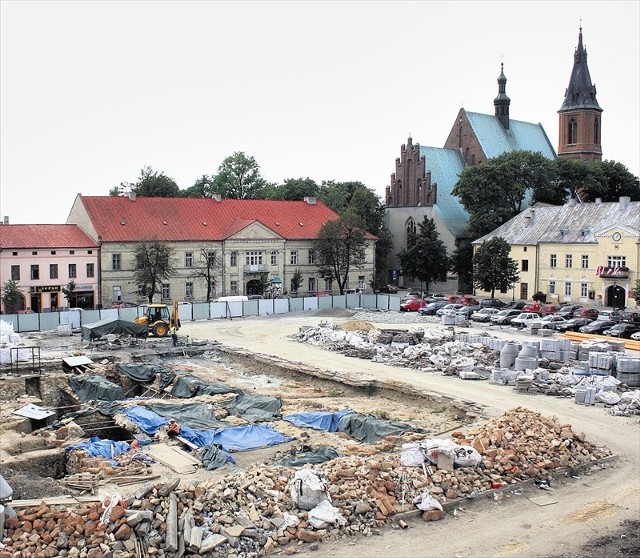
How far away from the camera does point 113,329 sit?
134 feet

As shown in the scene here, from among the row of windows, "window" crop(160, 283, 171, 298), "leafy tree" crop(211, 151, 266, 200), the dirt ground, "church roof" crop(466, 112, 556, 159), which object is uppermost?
"church roof" crop(466, 112, 556, 159)

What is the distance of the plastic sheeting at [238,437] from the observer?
21500 millimetres

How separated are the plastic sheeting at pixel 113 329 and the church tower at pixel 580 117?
6036cm

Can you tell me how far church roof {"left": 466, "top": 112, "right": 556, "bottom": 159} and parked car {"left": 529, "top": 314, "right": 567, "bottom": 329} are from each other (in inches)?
1345

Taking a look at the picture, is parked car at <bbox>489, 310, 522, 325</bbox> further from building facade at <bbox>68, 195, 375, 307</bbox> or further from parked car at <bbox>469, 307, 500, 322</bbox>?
building facade at <bbox>68, 195, 375, 307</bbox>

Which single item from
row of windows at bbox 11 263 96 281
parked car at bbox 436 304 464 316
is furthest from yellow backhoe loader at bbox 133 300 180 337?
parked car at bbox 436 304 464 316

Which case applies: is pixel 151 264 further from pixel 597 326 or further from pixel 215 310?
pixel 597 326

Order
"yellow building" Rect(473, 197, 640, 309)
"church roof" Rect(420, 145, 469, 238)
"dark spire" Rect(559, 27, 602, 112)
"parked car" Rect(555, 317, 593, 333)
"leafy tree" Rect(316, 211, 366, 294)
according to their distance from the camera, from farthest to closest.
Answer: "dark spire" Rect(559, 27, 602, 112), "church roof" Rect(420, 145, 469, 238), "leafy tree" Rect(316, 211, 366, 294), "yellow building" Rect(473, 197, 640, 309), "parked car" Rect(555, 317, 593, 333)

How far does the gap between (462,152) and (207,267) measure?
3447 cm

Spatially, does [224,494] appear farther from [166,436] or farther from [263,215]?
[263,215]

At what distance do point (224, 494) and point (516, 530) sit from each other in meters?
6.17

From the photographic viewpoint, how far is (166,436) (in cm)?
2222

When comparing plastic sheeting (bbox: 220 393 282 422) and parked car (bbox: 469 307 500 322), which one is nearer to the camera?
plastic sheeting (bbox: 220 393 282 422)

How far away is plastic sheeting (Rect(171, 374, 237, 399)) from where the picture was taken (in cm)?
2922
